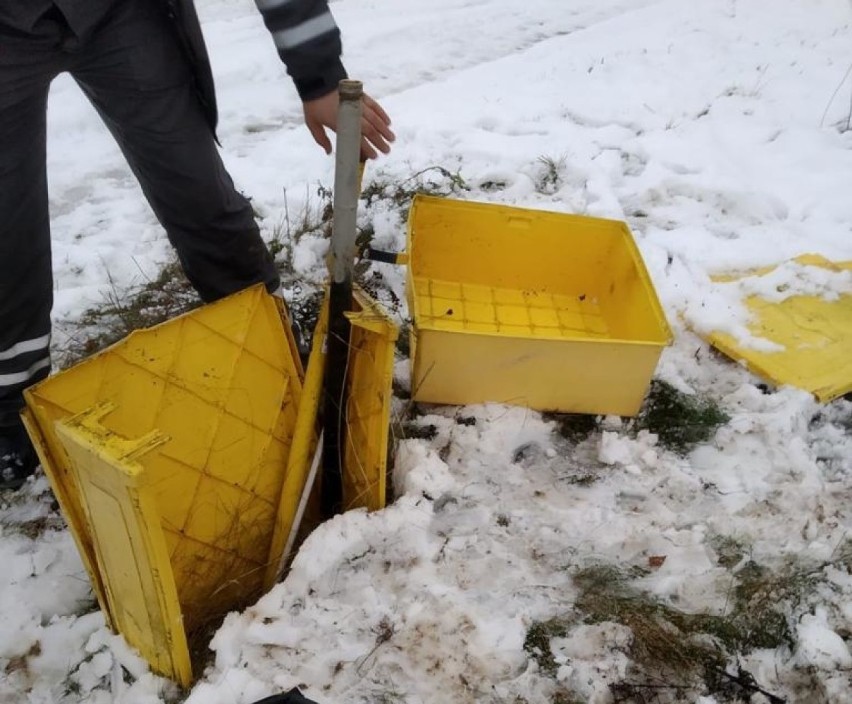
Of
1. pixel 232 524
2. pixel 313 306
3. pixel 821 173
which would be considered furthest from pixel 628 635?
pixel 821 173

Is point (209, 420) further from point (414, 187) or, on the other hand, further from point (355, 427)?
point (414, 187)

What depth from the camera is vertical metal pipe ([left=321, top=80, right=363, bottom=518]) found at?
130cm

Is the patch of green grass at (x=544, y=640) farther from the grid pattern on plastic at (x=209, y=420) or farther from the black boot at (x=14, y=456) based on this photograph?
the black boot at (x=14, y=456)

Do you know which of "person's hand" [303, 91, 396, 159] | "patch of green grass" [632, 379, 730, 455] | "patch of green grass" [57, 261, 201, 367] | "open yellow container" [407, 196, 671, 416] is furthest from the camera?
"patch of green grass" [57, 261, 201, 367]

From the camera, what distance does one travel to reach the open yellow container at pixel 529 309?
Answer: 188 cm

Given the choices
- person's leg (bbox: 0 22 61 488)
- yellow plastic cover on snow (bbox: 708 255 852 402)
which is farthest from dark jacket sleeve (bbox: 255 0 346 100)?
yellow plastic cover on snow (bbox: 708 255 852 402)

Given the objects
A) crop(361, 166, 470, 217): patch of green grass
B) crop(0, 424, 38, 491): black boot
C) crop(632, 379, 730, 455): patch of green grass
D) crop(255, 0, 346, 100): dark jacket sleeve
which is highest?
crop(255, 0, 346, 100): dark jacket sleeve

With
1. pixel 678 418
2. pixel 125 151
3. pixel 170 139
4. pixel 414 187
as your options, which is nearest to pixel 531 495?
pixel 678 418

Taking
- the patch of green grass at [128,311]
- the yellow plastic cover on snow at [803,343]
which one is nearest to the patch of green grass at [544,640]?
the yellow plastic cover on snow at [803,343]

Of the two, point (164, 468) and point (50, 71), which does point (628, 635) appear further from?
point (50, 71)

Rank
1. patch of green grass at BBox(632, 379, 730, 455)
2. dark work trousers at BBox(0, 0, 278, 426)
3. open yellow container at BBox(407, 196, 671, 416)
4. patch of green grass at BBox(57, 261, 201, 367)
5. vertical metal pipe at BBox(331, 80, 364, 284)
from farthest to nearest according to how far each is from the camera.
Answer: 1. patch of green grass at BBox(57, 261, 201, 367)
2. patch of green grass at BBox(632, 379, 730, 455)
3. open yellow container at BBox(407, 196, 671, 416)
4. dark work trousers at BBox(0, 0, 278, 426)
5. vertical metal pipe at BBox(331, 80, 364, 284)

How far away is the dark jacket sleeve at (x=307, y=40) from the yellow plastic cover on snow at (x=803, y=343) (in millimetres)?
1532

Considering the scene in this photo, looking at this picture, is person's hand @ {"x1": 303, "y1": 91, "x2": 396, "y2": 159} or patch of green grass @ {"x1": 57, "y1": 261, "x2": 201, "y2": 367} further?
patch of green grass @ {"x1": 57, "y1": 261, "x2": 201, "y2": 367}

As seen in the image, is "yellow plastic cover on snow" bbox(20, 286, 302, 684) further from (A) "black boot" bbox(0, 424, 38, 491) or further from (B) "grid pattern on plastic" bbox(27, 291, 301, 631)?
(A) "black boot" bbox(0, 424, 38, 491)
